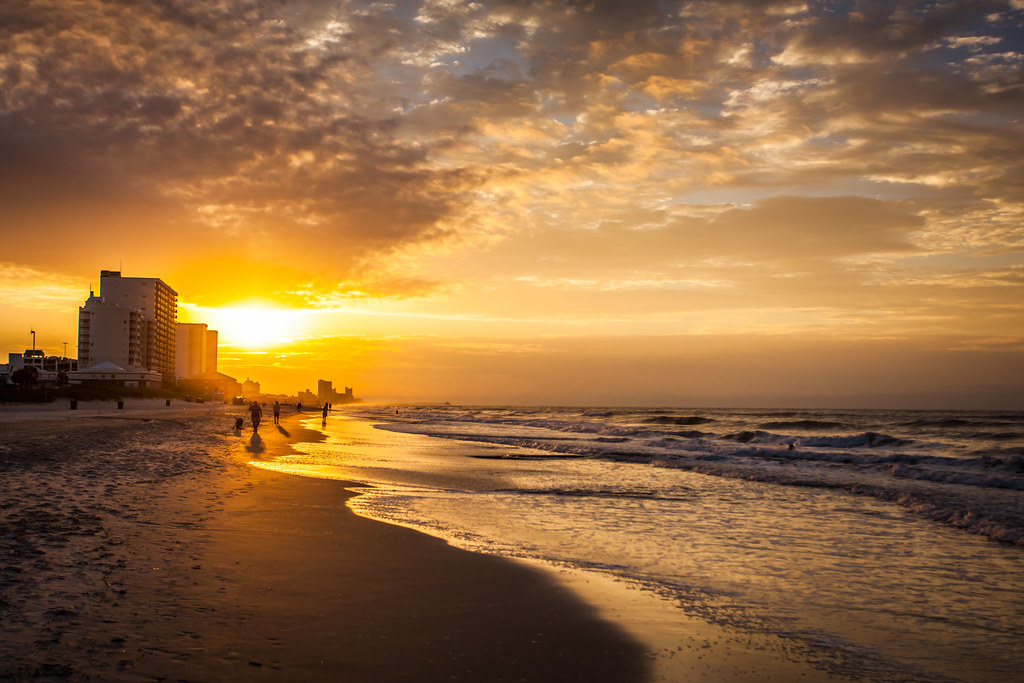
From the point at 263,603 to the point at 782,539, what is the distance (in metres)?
8.45

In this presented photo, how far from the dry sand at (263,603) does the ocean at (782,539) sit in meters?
1.01

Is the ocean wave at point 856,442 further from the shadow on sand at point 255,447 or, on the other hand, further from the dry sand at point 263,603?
the dry sand at point 263,603

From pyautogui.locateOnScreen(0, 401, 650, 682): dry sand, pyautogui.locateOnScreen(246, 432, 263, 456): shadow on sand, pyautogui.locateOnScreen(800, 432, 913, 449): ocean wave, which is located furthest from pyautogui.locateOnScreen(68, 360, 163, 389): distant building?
pyautogui.locateOnScreen(0, 401, 650, 682): dry sand

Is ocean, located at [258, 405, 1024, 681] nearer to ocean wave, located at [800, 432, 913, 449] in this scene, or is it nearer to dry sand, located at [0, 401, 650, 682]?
dry sand, located at [0, 401, 650, 682]

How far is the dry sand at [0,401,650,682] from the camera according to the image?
4.88 metres

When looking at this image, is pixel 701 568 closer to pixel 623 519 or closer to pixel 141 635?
pixel 623 519

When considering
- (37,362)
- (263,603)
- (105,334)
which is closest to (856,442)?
(263,603)

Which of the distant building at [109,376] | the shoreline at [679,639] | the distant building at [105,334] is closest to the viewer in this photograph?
the shoreline at [679,639]

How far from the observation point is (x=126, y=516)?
1007cm

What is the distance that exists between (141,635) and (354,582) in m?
2.50

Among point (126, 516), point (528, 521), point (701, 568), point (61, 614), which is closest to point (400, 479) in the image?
point (528, 521)

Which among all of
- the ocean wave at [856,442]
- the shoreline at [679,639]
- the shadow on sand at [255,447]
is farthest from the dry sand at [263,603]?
the ocean wave at [856,442]

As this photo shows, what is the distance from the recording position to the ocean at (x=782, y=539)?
21.0 ft

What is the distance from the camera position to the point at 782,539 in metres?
11.1
